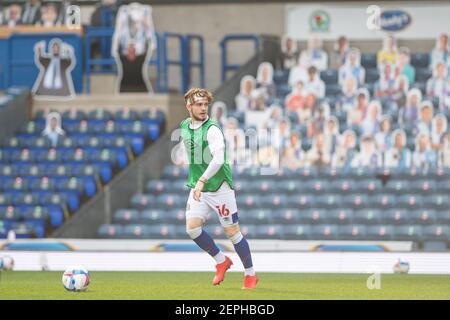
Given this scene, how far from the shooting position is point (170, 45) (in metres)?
31.5

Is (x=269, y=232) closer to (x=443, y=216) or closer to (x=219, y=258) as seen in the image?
(x=443, y=216)

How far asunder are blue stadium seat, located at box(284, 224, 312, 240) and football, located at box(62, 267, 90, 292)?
33.7 feet

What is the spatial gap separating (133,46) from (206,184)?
1345 cm

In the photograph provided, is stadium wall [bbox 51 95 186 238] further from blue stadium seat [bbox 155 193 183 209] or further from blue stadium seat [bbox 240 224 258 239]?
blue stadium seat [bbox 240 224 258 239]

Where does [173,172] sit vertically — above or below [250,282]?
above

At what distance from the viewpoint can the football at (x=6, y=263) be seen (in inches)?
779

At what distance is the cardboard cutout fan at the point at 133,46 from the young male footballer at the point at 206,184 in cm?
1320

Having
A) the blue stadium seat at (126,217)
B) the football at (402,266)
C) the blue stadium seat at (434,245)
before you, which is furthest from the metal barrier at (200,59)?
the football at (402,266)

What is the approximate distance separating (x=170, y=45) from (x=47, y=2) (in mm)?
2706

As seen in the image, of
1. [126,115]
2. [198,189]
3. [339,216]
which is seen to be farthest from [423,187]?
[198,189]

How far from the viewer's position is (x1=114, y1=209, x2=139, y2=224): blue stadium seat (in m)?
26.6

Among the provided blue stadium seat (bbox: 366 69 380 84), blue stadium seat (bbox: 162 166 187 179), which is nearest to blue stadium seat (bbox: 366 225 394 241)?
blue stadium seat (bbox: 162 166 187 179)

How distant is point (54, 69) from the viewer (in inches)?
1157

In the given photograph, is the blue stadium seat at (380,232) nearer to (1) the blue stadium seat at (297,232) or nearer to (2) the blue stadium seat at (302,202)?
(1) the blue stadium seat at (297,232)
